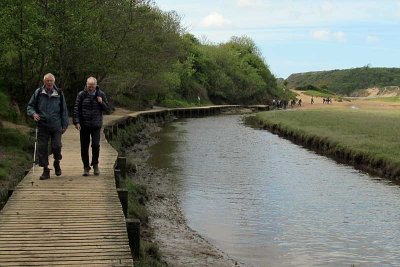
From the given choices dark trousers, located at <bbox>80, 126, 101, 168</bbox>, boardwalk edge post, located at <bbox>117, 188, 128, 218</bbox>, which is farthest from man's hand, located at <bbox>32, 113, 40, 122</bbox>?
boardwalk edge post, located at <bbox>117, 188, 128, 218</bbox>

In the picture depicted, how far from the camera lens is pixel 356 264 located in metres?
10.9

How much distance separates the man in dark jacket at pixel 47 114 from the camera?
454 inches

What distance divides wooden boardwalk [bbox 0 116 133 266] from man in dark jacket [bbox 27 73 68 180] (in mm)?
726

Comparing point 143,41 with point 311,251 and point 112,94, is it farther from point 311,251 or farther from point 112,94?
point 311,251

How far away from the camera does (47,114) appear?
A: 1161 centimetres

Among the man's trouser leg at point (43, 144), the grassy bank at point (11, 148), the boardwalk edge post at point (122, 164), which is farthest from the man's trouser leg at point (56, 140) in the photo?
the boardwalk edge post at point (122, 164)

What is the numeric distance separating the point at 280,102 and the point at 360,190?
87.0m

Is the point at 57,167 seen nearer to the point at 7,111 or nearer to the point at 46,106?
the point at 46,106

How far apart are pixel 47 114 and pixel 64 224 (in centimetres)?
345

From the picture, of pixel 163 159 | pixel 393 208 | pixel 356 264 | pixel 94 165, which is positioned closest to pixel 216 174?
pixel 163 159

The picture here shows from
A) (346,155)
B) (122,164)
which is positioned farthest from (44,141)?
(346,155)

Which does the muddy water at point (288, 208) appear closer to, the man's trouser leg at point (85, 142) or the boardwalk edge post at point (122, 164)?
the boardwalk edge post at point (122, 164)

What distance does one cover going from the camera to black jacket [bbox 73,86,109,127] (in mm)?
12031

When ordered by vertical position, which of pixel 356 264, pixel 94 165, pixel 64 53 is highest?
pixel 64 53
